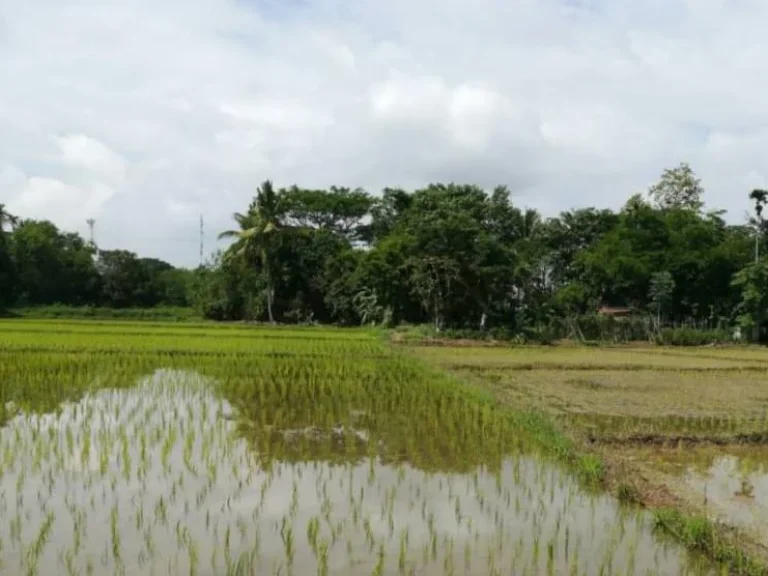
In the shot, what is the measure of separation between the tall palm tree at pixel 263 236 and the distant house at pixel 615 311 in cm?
1547

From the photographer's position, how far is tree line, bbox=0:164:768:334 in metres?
26.2

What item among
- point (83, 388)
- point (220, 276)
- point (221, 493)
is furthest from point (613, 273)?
point (221, 493)

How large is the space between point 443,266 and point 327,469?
1911 centimetres

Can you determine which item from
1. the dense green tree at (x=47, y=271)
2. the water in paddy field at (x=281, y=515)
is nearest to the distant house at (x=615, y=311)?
the water in paddy field at (x=281, y=515)

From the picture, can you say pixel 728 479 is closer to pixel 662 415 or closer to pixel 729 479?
pixel 729 479

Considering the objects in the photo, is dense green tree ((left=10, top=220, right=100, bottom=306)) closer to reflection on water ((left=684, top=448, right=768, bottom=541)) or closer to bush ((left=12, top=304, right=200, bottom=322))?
bush ((left=12, top=304, right=200, bottom=322))

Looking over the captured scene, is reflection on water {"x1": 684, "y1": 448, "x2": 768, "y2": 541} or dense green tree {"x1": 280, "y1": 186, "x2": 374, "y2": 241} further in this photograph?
dense green tree {"x1": 280, "y1": 186, "x2": 374, "y2": 241}

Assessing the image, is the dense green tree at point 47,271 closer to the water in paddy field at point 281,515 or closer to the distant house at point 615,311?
the distant house at point 615,311

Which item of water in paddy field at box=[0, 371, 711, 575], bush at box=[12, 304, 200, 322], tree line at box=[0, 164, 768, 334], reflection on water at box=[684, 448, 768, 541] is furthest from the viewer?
bush at box=[12, 304, 200, 322]

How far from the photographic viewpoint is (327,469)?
21.0 feet

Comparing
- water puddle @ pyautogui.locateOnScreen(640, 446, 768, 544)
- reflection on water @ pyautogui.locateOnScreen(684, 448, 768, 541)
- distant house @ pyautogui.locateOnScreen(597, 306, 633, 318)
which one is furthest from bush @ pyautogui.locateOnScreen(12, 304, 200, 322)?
reflection on water @ pyautogui.locateOnScreen(684, 448, 768, 541)

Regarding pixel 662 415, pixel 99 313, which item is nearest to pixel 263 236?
pixel 99 313

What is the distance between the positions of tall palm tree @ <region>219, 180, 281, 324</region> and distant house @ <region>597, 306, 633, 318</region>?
15.5 metres

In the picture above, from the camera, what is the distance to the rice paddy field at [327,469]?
4.36 metres
